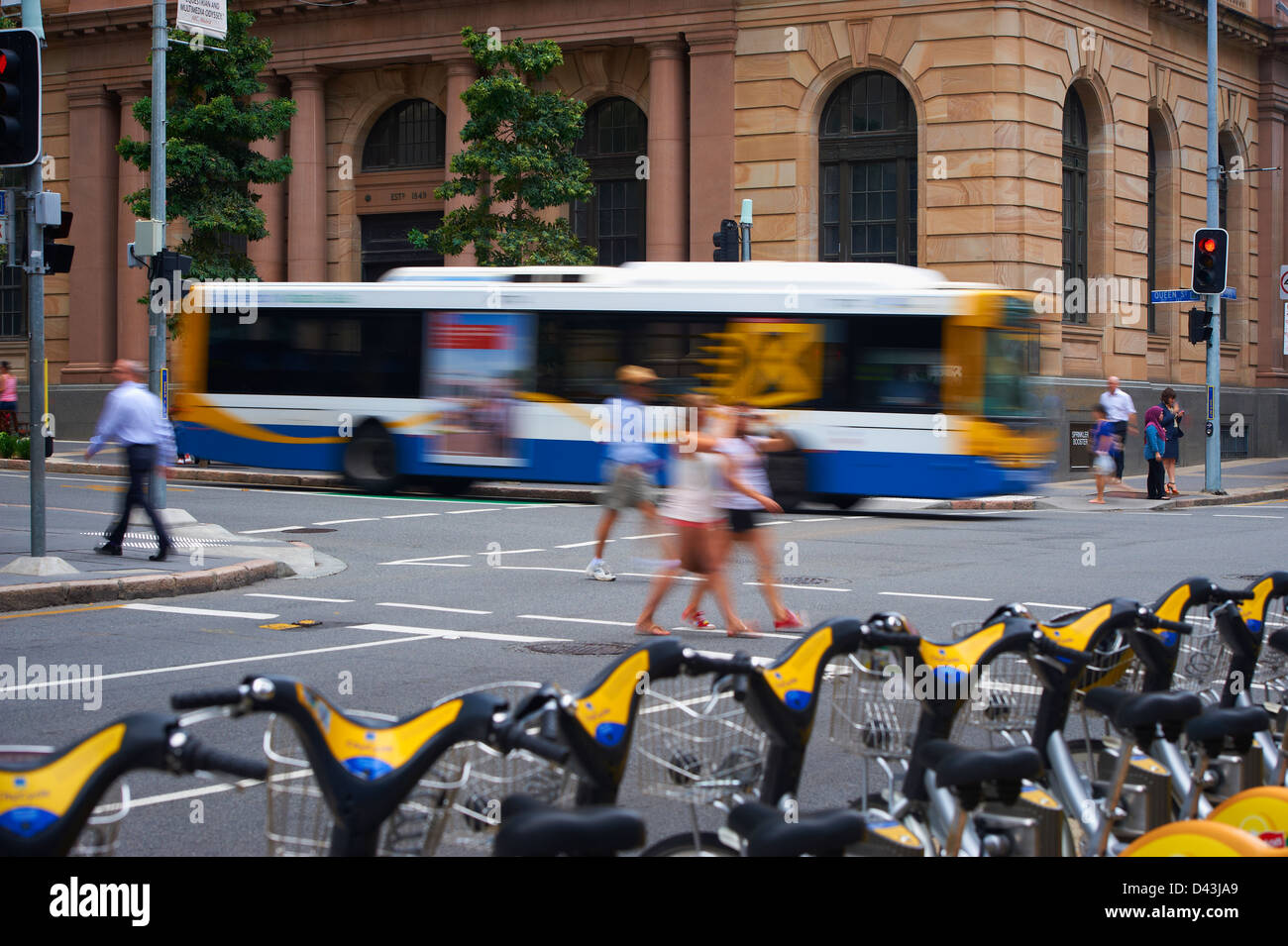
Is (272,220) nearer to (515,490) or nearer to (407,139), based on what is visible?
(407,139)

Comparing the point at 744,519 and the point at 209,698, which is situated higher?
the point at 209,698

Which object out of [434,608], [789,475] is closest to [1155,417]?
[789,475]

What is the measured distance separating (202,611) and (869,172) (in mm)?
23984

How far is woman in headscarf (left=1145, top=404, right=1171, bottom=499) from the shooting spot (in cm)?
2667

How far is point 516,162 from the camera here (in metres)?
32.1

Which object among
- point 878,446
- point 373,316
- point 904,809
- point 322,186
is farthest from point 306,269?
point 904,809

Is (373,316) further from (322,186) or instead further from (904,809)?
(904,809)

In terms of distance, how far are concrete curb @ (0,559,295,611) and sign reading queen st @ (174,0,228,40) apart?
8.18 m

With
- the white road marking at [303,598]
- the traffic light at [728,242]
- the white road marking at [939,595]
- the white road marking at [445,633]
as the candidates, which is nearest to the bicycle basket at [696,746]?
the white road marking at [445,633]

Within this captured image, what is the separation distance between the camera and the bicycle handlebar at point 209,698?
323 centimetres

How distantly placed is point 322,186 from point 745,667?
3736cm

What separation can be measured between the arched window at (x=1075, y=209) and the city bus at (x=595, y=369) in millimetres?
11409
